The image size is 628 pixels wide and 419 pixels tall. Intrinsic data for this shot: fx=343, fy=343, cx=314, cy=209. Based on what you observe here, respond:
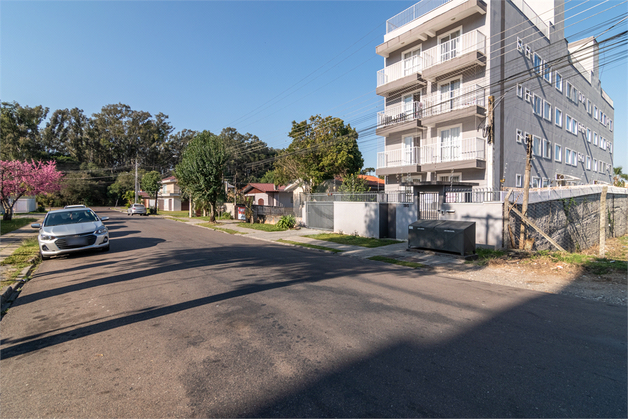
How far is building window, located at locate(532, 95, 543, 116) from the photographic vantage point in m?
23.4

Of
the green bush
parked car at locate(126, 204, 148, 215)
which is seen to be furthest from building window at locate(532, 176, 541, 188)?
parked car at locate(126, 204, 148, 215)

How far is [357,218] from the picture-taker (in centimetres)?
1772

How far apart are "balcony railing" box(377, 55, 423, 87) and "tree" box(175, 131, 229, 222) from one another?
14.4m

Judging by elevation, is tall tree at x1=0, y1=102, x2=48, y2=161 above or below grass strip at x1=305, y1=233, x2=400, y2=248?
above

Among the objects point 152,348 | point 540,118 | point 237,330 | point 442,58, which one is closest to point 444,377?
point 237,330

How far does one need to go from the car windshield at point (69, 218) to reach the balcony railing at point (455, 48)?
769 inches

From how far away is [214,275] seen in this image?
7.88 meters

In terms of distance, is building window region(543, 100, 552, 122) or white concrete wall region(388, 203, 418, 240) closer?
white concrete wall region(388, 203, 418, 240)

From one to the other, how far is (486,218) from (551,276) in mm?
4430

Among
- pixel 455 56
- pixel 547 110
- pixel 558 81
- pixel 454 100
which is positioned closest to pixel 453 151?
pixel 454 100

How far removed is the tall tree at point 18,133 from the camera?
52062 millimetres

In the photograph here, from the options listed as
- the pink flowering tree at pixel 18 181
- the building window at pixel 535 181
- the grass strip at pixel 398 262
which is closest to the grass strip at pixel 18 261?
the grass strip at pixel 398 262

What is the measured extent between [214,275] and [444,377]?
5763 millimetres

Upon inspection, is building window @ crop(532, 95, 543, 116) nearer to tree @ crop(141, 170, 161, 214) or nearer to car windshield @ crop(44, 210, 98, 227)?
car windshield @ crop(44, 210, 98, 227)
